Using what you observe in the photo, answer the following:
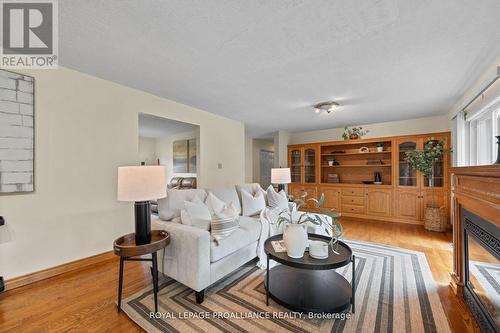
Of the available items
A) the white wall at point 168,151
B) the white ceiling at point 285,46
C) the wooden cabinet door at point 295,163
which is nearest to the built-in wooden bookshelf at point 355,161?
the wooden cabinet door at point 295,163

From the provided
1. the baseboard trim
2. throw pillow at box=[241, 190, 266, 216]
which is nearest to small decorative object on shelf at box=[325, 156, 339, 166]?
throw pillow at box=[241, 190, 266, 216]

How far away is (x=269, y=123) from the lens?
16.2ft

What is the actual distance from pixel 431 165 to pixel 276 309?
4152 mm

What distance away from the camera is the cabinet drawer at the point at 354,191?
4.81 metres

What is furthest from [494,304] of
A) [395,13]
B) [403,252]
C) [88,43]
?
[88,43]

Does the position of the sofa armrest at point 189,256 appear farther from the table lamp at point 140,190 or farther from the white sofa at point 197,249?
the table lamp at point 140,190

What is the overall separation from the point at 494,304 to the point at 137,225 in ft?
8.73

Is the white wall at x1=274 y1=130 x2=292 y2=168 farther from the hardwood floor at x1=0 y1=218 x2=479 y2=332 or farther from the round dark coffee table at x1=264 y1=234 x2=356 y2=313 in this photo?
the round dark coffee table at x1=264 y1=234 x2=356 y2=313

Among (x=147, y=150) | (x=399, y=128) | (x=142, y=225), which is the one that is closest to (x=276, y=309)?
(x=142, y=225)

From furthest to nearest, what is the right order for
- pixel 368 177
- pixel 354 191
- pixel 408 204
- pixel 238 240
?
1. pixel 368 177
2. pixel 354 191
3. pixel 408 204
4. pixel 238 240

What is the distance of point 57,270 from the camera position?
222 centimetres

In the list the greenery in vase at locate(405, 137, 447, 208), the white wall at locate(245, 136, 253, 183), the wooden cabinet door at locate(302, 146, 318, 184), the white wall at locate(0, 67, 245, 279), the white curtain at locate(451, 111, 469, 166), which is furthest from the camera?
the white wall at locate(245, 136, 253, 183)

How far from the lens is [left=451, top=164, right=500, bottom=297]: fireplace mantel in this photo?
1.32 m

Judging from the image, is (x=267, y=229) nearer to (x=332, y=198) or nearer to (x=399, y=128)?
(x=332, y=198)
